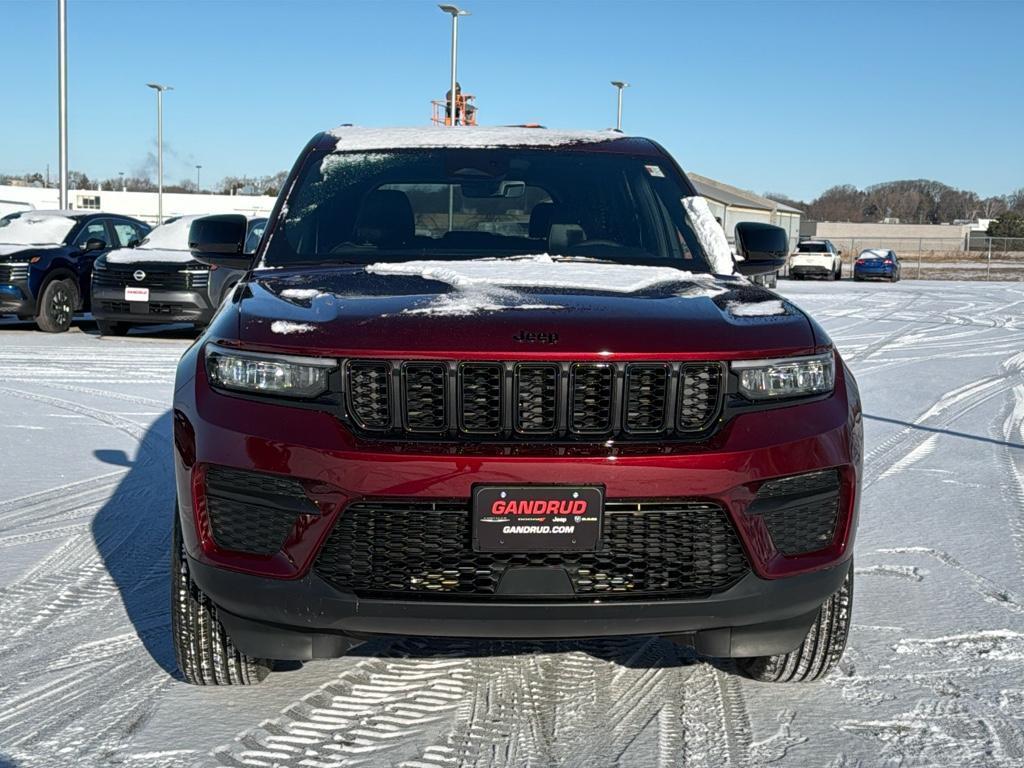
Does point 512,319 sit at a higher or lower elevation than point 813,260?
lower

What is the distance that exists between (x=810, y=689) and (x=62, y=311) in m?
12.6

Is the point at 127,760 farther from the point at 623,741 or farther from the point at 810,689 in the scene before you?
the point at 810,689

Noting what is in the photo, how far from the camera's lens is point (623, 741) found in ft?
9.59

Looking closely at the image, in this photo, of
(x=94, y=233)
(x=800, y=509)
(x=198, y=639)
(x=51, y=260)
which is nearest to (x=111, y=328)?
(x=51, y=260)

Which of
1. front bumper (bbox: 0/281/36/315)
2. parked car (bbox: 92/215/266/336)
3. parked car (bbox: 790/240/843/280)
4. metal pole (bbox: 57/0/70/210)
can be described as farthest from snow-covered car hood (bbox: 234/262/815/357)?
parked car (bbox: 790/240/843/280)

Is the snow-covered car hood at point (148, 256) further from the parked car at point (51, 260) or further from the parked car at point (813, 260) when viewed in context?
the parked car at point (813, 260)

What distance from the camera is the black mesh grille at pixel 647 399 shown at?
2.74m

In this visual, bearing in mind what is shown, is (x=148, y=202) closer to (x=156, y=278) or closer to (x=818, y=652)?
(x=156, y=278)

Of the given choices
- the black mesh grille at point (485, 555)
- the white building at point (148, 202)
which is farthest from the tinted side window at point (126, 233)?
the white building at point (148, 202)

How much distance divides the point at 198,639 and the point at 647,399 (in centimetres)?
143

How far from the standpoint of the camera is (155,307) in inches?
508

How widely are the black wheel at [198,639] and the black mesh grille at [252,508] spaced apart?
25cm

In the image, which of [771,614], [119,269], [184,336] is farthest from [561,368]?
[184,336]

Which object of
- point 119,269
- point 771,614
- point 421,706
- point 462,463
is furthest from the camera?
point 119,269
